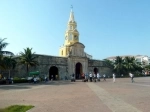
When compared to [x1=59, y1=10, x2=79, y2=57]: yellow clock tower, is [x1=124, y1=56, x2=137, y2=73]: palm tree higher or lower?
lower

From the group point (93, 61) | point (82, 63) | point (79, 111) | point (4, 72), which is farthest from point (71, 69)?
point (79, 111)

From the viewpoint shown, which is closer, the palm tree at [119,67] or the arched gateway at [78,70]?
the arched gateway at [78,70]

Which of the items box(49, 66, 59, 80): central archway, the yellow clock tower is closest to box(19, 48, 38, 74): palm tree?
box(49, 66, 59, 80): central archway

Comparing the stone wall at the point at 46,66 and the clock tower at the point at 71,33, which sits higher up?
the clock tower at the point at 71,33

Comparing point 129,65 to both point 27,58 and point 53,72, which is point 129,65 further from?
point 27,58

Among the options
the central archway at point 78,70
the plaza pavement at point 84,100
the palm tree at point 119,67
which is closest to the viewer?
the plaza pavement at point 84,100

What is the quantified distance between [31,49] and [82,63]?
666 inches

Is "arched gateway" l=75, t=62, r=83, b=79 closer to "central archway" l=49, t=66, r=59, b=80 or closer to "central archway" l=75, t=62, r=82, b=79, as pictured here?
"central archway" l=75, t=62, r=82, b=79

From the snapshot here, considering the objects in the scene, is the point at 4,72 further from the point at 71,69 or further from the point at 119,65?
the point at 119,65

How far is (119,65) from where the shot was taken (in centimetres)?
6159

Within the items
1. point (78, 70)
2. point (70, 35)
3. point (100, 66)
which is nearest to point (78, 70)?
point (78, 70)

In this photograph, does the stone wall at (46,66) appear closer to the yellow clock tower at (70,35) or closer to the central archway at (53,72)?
the central archway at (53,72)

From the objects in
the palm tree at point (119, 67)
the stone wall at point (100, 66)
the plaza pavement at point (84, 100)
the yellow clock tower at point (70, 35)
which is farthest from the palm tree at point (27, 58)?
the palm tree at point (119, 67)

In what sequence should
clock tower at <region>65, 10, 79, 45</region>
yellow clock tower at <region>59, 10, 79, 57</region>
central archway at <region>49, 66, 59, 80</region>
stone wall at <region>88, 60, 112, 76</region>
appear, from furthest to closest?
stone wall at <region>88, 60, 112, 76</region> → clock tower at <region>65, 10, 79, 45</region> → yellow clock tower at <region>59, 10, 79, 57</region> → central archway at <region>49, 66, 59, 80</region>
